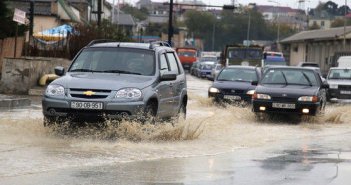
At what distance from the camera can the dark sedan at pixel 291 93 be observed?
18156mm

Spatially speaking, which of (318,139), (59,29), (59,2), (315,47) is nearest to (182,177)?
(318,139)

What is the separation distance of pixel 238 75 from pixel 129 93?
502 inches

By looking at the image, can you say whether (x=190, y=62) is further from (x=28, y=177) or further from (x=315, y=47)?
(x=28, y=177)

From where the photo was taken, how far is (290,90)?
723 inches

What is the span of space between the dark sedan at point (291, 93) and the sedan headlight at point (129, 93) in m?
6.51

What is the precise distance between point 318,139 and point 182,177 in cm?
629

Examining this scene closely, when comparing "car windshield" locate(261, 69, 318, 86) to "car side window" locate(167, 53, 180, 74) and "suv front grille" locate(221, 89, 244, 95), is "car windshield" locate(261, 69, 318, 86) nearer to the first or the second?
"suv front grille" locate(221, 89, 244, 95)

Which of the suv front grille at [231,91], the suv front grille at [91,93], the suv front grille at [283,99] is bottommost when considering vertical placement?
the suv front grille at [231,91]

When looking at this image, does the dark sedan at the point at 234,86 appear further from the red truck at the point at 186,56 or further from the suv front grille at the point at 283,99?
the red truck at the point at 186,56

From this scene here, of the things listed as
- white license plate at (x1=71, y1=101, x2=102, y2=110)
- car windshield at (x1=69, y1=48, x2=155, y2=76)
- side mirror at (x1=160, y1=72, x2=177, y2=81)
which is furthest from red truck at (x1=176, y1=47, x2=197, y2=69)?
white license plate at (x1=71, y1=101, x2=102, y2=110)

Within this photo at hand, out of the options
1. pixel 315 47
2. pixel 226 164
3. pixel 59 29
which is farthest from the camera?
Result: pixel 315 47

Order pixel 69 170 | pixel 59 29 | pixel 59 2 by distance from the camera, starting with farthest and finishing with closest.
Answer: pixel 59 2 < pixel 59 29 < pixel 69 170

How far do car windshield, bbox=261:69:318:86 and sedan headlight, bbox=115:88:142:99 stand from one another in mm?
7622

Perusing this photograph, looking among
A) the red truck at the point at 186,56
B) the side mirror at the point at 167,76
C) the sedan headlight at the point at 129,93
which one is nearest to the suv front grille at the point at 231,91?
the side mirror at the point at 167,76
